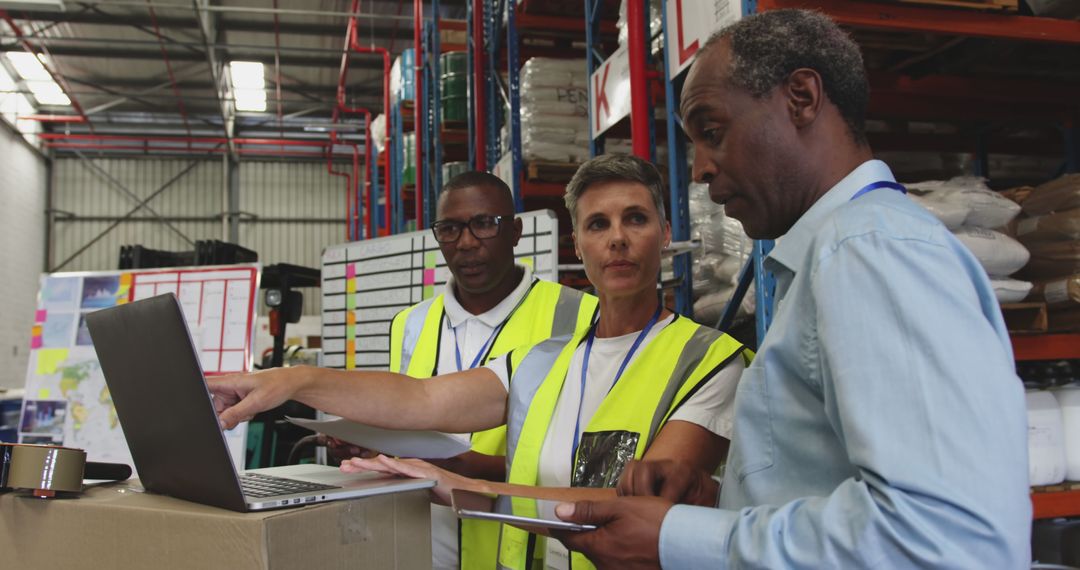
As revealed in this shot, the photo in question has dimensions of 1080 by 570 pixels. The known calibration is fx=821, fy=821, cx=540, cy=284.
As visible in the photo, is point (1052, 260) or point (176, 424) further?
point (1052, 260)

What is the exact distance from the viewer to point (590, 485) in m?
1.67

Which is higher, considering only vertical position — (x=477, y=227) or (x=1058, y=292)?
(x=477, y=227)

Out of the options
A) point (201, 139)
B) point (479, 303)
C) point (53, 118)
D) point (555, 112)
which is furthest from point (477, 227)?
point (201, 139)

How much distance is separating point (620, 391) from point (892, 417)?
97 centimetres

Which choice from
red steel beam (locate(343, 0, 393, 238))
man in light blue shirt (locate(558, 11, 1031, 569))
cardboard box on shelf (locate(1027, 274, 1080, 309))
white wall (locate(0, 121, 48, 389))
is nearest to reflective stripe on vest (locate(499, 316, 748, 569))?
man in light blue shirt (locate(558, 11, 1031, 569))

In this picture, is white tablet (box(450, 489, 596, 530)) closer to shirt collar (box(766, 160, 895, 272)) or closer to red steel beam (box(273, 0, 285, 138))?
shirt collar (box(766, 160, 895, 272))

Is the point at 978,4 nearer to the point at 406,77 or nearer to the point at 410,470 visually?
the point at 410,470

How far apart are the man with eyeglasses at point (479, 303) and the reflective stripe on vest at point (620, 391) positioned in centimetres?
52

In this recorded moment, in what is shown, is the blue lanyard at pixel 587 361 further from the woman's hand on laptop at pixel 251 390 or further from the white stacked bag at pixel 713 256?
the white stacked bag at pixel 713 256

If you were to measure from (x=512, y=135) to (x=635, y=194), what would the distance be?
330cm

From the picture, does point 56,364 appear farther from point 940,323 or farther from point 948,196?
point 940,323

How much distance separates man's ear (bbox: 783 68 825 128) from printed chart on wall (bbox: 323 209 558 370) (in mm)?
3777

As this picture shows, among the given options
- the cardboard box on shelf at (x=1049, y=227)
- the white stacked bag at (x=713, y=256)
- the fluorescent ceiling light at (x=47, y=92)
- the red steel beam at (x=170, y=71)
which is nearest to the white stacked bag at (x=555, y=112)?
the white stacked bag at (x=713, y=256)

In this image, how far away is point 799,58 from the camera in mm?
1090
